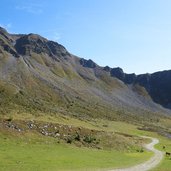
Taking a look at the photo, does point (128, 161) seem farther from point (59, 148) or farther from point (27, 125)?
point (27, 125)

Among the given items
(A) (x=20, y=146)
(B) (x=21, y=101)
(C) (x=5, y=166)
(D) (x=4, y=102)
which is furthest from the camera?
(B) (x=21, y=101)

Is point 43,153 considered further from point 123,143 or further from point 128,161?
point 123,143

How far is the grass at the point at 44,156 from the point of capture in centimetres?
4259

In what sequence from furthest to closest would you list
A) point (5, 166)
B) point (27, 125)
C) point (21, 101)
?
point (21, 101) < point (27, 125) < point (5, 166)

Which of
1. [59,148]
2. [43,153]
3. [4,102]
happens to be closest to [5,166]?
[43,153]

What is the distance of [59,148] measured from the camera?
6050cm

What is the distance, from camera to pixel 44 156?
49781mm

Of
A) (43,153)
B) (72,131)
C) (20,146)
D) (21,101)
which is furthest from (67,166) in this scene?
(21,101)

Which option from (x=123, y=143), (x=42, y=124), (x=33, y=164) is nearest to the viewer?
(x=33, y=164)

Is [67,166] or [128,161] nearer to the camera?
[67,166]

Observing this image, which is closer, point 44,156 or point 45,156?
point 44,156

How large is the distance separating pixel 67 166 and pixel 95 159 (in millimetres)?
10301

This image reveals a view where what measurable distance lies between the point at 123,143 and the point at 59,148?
75.1 ft

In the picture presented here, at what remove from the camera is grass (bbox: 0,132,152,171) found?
42594 mm
